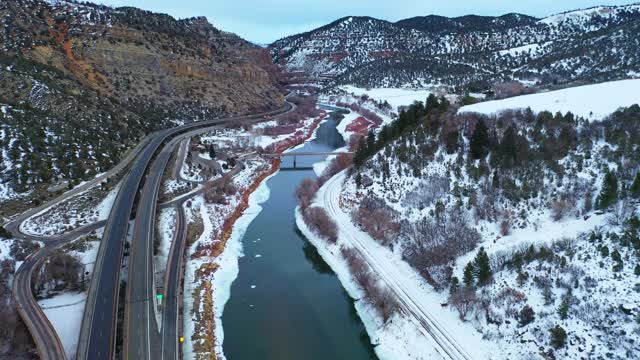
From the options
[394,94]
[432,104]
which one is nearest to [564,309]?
[432,104]

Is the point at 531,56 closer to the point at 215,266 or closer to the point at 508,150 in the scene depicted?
the point at 508,150

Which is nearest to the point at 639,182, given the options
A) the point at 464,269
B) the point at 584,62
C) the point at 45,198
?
the point at 464,269

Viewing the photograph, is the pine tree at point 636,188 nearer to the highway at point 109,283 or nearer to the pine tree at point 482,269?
the pine tree at point 482,269

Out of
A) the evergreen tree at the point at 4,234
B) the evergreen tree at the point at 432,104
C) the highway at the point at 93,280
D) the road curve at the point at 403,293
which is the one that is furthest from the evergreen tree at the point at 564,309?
the evergreen tree at the point at 4,234

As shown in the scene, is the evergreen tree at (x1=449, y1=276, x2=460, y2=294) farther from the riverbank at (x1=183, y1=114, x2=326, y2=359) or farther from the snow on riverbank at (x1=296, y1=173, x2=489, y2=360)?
the riverbank at (x1=183, y1=114, x2=326, y2=359)

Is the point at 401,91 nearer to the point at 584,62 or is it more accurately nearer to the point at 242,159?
the point at 584,62

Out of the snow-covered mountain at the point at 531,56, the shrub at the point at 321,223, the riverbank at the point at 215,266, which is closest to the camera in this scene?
the riverbank at the point at 215,266
